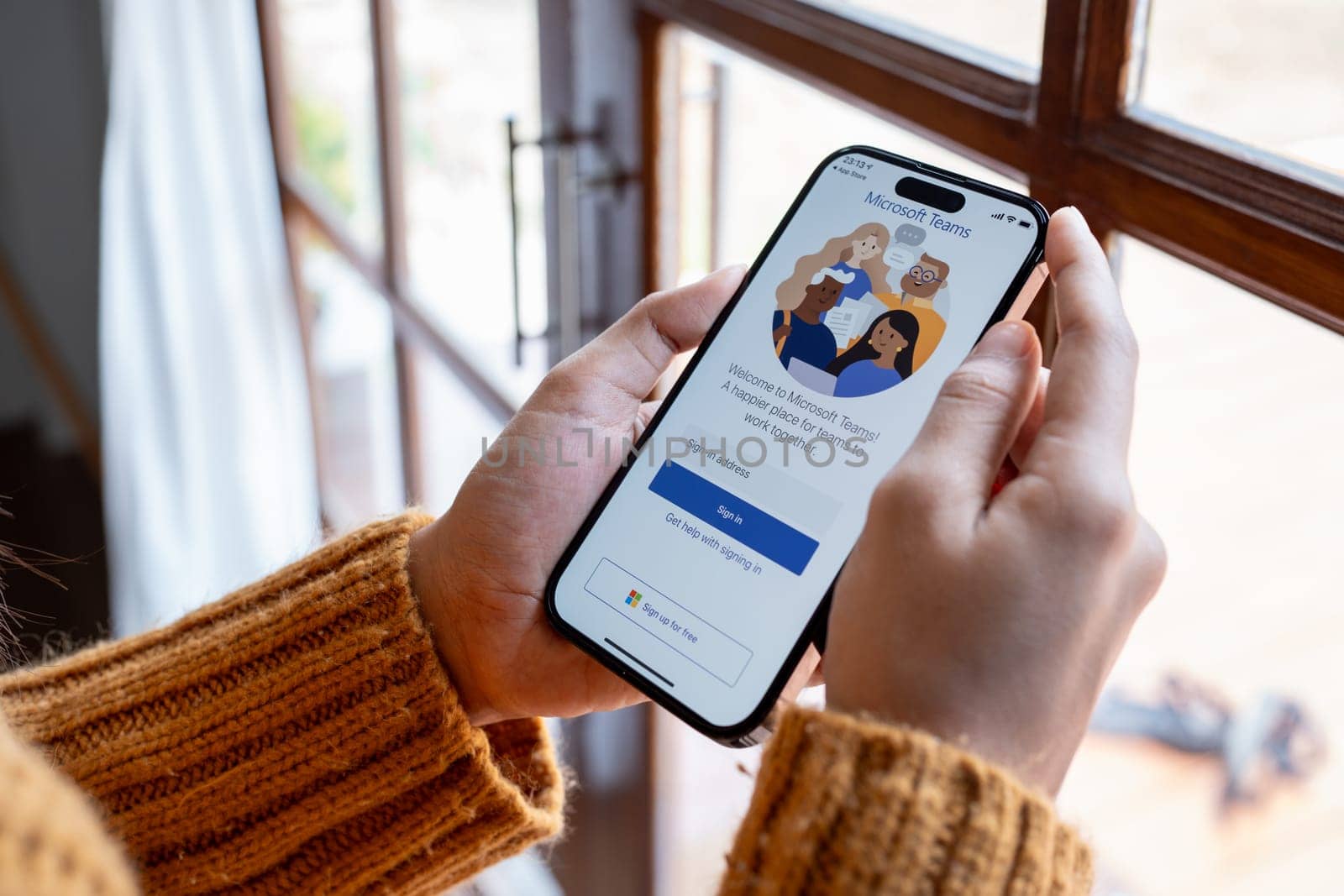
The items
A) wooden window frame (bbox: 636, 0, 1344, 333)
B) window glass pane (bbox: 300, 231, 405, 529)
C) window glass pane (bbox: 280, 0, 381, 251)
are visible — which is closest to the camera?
wooden window frame (bbox: 636, 0, 1344, 333)

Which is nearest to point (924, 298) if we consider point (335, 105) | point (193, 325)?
point (335, 105)

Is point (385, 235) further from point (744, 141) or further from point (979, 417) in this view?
point (979, 417)

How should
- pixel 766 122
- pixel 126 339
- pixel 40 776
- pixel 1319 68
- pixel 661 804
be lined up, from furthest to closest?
1. pixel 126 339
2. pixel 661 804
3. pixel 766 122
4. pixel 1319 68
5. pixel 40 776

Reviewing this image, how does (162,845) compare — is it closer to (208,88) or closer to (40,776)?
(40,776)

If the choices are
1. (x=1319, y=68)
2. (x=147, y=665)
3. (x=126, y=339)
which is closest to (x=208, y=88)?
(x=126, y=339)

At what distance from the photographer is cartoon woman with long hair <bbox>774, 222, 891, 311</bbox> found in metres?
0.53

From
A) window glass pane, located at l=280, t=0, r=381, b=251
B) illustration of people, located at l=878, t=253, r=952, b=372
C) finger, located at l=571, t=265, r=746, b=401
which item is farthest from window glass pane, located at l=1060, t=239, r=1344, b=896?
window glass pane, located at l=280, t=0, r=381, b=251

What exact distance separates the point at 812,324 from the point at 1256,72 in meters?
0.22

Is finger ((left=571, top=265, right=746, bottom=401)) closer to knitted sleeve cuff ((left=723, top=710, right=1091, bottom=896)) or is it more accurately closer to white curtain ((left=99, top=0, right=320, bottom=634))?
knitted sleeve cuff ((left=723, top=710, right=1091, bottom=896))

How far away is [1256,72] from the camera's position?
473 mm

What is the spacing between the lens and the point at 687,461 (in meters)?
0.57

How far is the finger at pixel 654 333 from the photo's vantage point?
0.59 m

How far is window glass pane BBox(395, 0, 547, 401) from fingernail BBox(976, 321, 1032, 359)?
0.59 m

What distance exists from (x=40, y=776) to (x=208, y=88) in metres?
1.50
